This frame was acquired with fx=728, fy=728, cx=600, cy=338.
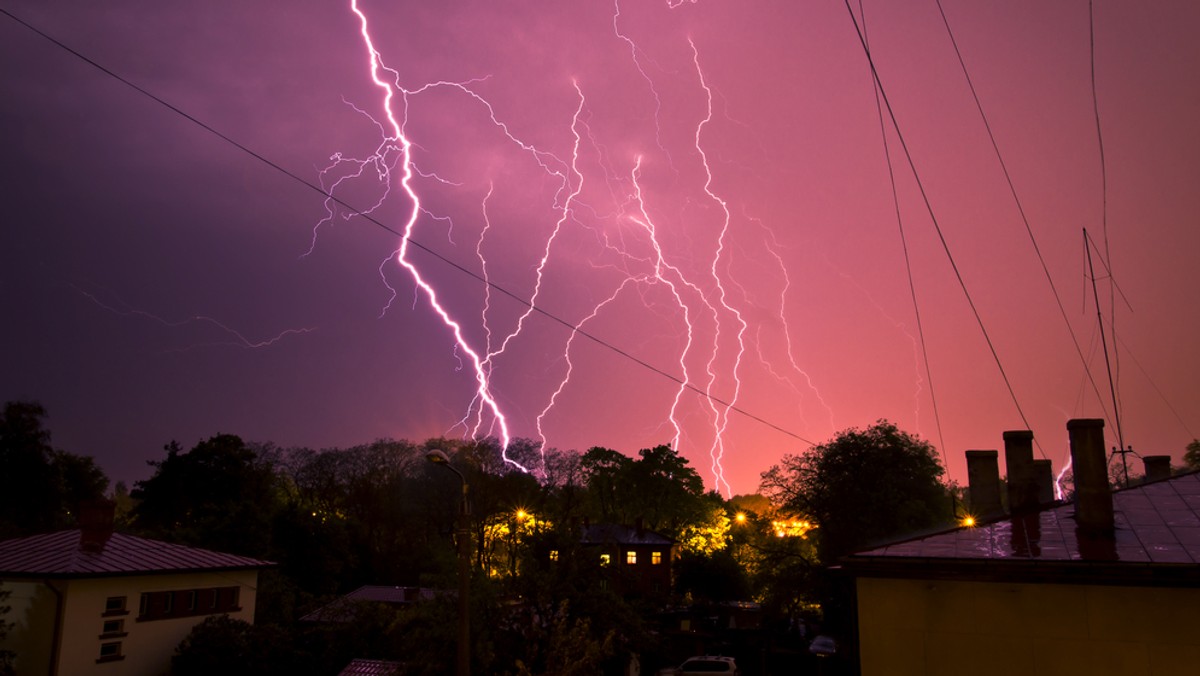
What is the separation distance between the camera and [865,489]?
123 feet

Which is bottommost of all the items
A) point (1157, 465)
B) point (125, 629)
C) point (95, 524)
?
point (125, 629)

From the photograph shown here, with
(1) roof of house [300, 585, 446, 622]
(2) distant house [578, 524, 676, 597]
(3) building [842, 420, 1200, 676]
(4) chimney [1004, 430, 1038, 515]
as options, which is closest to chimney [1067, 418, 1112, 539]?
(3) building [842, 420, 1200, 676]

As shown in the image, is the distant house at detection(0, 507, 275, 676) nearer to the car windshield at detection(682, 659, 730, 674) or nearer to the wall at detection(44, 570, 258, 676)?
the wall at detection(44, 570, 258, 676)

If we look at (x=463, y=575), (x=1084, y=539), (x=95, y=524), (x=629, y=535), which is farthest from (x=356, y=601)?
(x=629, y=535)

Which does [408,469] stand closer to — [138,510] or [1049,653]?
[138,510]

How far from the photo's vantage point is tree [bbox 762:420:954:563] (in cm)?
3569

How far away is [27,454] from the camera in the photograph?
42125 mm

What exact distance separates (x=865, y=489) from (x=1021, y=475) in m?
25.5

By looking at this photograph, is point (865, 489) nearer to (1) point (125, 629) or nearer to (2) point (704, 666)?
(2) point (704, 666)

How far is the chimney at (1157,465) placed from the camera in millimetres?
15312

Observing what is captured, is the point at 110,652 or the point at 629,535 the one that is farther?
the point at 629,535

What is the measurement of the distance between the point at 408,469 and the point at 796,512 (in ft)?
122

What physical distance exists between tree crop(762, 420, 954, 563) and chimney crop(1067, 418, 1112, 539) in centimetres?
2596

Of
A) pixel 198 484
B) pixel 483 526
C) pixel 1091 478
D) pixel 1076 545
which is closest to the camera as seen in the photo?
pixel 1076 545
